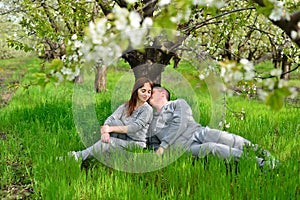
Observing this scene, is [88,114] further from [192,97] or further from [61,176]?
[61,176]

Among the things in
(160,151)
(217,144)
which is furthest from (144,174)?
(217,144)

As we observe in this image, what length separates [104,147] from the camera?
4.01 metres

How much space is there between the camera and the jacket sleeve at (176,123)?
4004 millimetres

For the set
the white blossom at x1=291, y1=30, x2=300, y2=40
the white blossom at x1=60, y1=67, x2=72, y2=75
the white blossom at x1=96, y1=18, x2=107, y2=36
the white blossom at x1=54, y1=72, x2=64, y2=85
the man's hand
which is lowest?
the man's hand

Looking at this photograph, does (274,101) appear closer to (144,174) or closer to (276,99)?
(276,99)

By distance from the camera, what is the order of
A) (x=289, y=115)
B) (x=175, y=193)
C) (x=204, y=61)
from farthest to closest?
1. (x=289, y=115)
2. (x=204, y=61)
3. (x=175, y=193)

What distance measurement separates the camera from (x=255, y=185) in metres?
2.95

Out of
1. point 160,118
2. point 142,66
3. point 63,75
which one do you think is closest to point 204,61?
point 160,118

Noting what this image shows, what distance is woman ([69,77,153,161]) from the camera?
13.3 ft

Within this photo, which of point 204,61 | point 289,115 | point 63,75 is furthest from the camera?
point 289,115

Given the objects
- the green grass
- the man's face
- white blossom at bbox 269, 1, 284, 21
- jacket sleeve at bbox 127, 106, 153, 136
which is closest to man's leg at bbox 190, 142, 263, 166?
the green grass

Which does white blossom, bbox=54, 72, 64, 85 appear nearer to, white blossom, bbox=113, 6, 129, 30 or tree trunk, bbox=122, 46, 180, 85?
white blossom, bbox=113, 6, 129, 30

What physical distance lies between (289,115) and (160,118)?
3.02 m

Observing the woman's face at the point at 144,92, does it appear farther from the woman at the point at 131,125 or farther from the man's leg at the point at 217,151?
the man's leg at the point at 217,151
